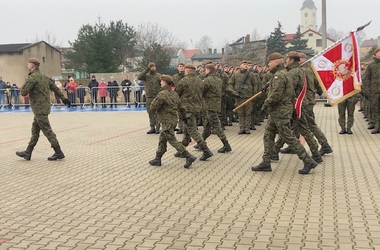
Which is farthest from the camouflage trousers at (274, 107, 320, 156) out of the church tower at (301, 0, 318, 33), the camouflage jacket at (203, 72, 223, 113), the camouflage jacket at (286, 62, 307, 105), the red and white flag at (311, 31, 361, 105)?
the church tower at (301, 0, 318, 33)

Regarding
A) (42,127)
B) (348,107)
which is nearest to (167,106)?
(42,127)

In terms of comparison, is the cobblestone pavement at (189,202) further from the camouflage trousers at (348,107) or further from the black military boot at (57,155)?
the camouflage trousers at (348,107)

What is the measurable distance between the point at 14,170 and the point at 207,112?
379 centimetres

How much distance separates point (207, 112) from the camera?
9430 mm

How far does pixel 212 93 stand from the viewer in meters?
9.55

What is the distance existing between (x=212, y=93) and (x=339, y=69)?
2505 millimetres

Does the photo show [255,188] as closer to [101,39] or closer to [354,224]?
[354,224]

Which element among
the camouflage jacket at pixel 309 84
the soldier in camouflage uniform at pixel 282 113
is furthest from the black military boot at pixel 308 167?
the camouflage jacket at pixel 309 84

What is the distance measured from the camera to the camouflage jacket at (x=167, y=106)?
7.94 meters

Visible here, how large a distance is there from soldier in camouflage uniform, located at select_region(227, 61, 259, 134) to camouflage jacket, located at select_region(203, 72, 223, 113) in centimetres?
287

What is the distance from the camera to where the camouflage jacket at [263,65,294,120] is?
278 inches

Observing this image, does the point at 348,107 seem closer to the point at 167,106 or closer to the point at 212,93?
the point at 212,93

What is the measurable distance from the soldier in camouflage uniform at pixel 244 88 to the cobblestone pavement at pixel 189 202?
7.80 feet

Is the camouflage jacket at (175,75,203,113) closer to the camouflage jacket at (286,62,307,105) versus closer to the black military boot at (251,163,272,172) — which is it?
the black military boot at (251,163,272,172)
